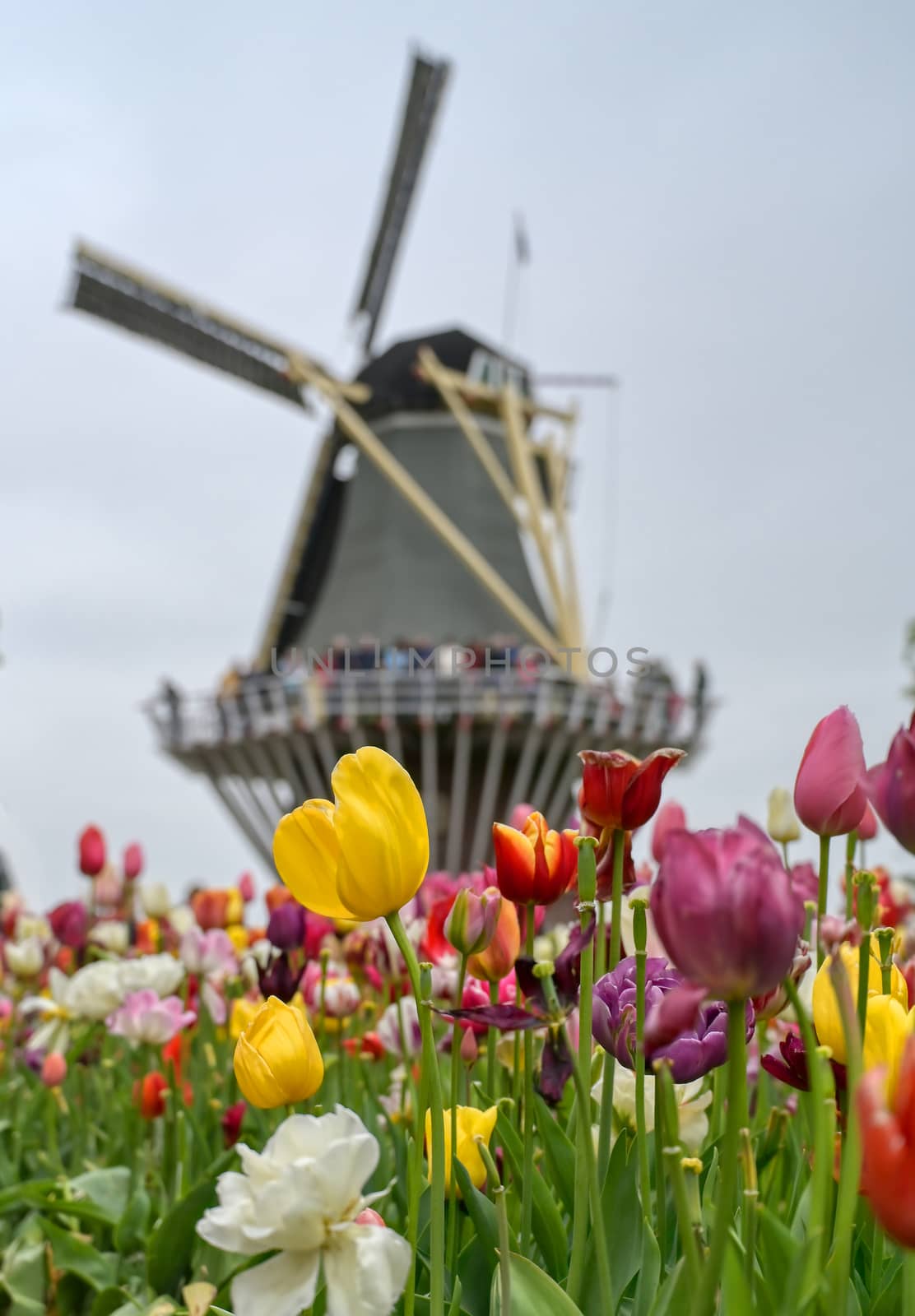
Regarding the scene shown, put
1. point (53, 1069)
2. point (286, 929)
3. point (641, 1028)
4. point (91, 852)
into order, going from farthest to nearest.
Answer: point (91, 852)
point (53, 1069)
point (286, 929)
point (641, 1028)

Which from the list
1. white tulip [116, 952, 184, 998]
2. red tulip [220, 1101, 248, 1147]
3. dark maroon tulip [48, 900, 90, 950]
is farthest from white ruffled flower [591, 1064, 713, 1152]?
dark maroon tulip [48, 900, 90, 950]

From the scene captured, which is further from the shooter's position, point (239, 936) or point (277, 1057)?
point (239, 936)

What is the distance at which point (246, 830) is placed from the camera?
1805 cm

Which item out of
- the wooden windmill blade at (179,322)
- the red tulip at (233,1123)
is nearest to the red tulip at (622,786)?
the red tulip at (233,1123)

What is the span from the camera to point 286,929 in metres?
1.65

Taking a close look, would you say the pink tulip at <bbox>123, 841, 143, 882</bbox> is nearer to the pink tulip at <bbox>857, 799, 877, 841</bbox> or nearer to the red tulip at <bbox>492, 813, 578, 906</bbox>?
the pink tulip at <bbox>857, 799, 877, 841</bbox>

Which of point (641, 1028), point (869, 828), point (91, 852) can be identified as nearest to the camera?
point (641, 1028)

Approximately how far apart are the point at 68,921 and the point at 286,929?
Result: 4.27ft

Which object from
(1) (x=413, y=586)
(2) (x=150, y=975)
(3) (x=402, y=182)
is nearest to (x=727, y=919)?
(2) (x=150, y=975)

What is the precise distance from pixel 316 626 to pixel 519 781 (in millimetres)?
5414

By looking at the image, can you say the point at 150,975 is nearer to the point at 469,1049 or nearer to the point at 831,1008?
the point at 469,1049

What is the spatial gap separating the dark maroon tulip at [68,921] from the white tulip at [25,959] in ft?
0.97

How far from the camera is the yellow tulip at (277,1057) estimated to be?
1.02 m

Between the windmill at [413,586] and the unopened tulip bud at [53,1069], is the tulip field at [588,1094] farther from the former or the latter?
the windmill at [413,586]
